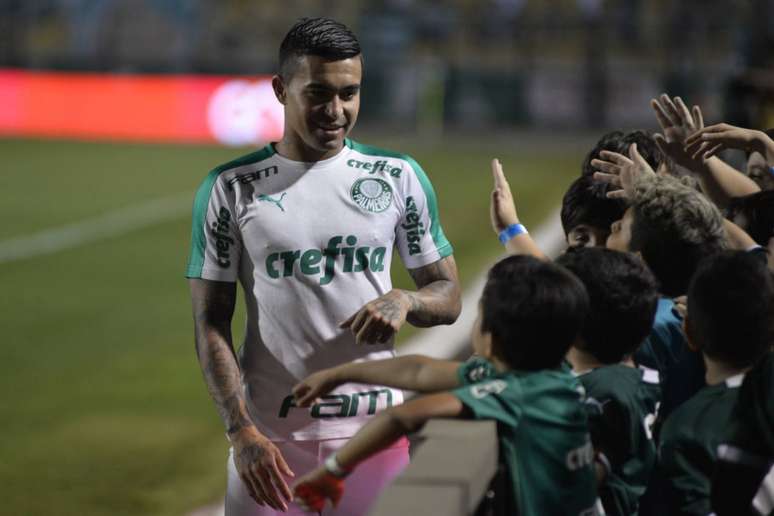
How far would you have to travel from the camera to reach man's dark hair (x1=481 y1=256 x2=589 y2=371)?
3340mm

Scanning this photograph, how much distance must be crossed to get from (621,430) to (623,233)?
1.00m

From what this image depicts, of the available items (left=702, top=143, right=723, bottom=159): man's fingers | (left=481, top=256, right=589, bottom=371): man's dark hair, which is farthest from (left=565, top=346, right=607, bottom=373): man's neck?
(left=702, top=143, right=723, bottom=159): man's fingers

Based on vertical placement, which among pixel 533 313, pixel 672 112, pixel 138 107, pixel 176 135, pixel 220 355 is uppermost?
pixel 672 112

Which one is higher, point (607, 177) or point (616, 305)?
point (607, 177)

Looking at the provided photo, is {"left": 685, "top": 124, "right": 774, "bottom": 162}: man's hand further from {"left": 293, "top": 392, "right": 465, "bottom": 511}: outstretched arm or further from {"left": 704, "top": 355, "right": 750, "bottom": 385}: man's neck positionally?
{"left": 293, "top": 392, "right": 465, "bottom": 511}: outstretched arm

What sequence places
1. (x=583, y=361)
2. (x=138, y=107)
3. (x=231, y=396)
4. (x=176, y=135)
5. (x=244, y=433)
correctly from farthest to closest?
(x=138, y=107)
(x=176, y=135)
(x=231, y=396)
(x=244, y=433)
(x=583, y=361)

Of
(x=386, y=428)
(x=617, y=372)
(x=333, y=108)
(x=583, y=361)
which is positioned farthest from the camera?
(x=333, y=108)

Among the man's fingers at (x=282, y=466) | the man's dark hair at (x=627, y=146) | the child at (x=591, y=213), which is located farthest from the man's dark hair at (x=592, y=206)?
the man's fingers at (x=282, y=466)

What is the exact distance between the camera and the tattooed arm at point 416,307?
3.94 metres

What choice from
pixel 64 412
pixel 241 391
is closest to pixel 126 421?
pixel 64 412

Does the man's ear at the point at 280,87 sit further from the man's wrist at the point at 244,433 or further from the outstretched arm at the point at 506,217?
the man's wrist at the point at 244,433

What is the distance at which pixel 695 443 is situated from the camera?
3480mm

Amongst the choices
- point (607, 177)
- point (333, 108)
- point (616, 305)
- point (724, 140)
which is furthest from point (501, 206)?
point (724, 140)

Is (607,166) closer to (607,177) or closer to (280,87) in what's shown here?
(607,177)
